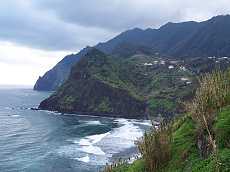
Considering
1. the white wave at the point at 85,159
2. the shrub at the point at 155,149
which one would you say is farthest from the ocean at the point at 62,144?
the shrub at the point at 155,149

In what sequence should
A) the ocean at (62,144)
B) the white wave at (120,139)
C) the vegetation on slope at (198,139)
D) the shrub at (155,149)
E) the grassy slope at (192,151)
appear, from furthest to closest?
1. the white wave at (120,139)
2. the ocean at (62,144)
3. the shrub at (155,149)
4. the vegetation on slope at (198,139)
5. the grassy slope at (192,151)

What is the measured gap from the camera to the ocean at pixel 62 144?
267 ft

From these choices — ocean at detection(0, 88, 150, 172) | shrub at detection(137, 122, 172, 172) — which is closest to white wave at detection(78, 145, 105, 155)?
ocean at detection(0, 88, 150, 172)

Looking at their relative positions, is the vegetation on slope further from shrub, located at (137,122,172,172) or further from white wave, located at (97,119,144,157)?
white wave, located at (97,119,144,157)

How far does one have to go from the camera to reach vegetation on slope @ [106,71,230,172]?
2270cm

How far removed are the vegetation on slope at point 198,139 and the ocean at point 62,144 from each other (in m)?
50.5

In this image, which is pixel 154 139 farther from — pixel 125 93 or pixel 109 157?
pixel 125 93

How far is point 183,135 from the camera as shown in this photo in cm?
2739

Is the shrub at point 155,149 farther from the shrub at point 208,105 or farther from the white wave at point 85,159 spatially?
the white wave at point 85,159

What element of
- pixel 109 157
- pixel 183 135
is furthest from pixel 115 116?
pixel 183 135

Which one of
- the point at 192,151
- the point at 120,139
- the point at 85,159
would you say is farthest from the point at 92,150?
the point at 192,151

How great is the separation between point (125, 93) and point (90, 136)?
256 ft

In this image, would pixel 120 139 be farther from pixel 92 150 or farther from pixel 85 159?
pixel 85 159

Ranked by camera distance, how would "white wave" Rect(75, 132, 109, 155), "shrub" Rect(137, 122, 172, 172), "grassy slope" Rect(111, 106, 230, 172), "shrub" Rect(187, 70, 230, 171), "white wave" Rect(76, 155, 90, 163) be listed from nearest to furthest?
"grassy slope" Rect(111, 106, 230, 172) < "shrub" Rect(187, 70, 230, 171) < "shrub" Rect(137, 122, 172, 172) < "white wave" Rect(76, 155, 90, 163) < "white wave" Rect(75, 132, 109, 155)
